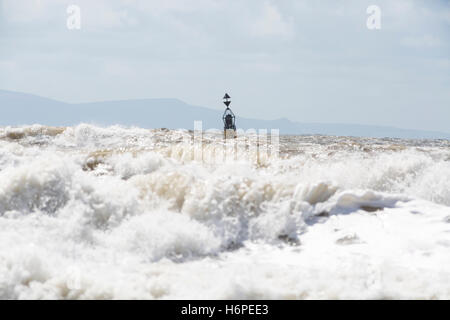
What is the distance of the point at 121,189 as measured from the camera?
876cm

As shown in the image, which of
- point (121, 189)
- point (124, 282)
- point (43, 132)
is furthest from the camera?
point (43, 132)

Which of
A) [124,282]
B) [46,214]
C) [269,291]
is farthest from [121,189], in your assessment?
[269,291]

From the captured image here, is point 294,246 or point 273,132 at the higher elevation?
point 273,132

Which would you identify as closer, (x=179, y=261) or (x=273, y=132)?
(x=179, y=261)

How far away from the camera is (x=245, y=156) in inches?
438

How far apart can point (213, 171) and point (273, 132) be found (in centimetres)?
720

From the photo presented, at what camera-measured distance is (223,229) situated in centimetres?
754

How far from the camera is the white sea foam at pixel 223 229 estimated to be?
5.69 metres

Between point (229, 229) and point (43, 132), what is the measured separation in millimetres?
10393

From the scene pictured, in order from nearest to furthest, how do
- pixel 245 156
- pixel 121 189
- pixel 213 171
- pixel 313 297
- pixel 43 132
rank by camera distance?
pixel 313 297 < pixel 121 189 < pixel 213 171 < pixel 245 156 < pixel 43 132

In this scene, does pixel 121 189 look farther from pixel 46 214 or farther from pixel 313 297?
pixel 313 297

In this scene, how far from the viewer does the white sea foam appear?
18.7 ft

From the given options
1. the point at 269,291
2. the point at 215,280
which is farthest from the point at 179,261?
the point at 269,291
